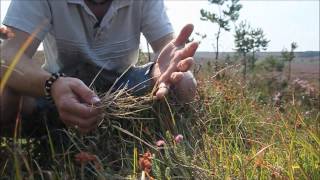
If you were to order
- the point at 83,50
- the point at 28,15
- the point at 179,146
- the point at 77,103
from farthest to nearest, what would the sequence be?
the point at 83,50 → the point at 28,15 → the point at 77,103 → the point at 179,146

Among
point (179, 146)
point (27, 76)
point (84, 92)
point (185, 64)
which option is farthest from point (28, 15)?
point (179, 146)

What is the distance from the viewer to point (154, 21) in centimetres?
269

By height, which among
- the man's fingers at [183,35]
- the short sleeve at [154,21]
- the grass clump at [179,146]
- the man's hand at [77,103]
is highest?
the short sleeve at [154,21]

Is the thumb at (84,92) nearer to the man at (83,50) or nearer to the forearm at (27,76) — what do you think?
the man at (83,50)

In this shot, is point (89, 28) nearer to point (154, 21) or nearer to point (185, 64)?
point (154, 21)

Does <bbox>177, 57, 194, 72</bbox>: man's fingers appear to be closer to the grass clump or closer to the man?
the man

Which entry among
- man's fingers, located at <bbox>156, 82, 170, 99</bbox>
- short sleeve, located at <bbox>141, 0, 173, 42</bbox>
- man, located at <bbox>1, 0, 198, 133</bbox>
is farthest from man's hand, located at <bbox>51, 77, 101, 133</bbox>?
short sleeve, located at <bbox>141, 0, 173, 42</bbox>

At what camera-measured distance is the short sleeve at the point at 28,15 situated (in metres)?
2.27

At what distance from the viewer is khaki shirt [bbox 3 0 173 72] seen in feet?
7.71

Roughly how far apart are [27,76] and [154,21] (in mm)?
795

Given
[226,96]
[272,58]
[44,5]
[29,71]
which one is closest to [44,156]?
[29,71]

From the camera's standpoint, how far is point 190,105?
2520 mm

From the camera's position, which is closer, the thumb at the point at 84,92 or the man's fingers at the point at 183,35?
the thumb at the point at 84,92

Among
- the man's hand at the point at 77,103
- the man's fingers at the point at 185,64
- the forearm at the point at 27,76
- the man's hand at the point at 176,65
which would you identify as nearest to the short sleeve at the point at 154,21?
the man's hand at the point at 176,65
